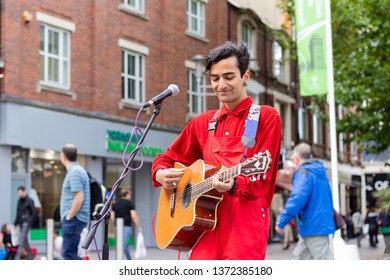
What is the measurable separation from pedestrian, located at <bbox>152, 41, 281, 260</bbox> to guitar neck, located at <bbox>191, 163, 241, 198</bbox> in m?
0.03

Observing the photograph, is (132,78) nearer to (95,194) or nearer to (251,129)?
(95,194)

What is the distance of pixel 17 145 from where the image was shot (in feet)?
62.5

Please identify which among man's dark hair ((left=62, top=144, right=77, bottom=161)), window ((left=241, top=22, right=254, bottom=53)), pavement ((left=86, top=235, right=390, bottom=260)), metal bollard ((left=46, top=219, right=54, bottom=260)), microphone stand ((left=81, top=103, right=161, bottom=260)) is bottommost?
pavement ((left=86, top=235, right=390, bottom=260))

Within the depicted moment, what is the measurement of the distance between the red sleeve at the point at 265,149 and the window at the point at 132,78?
18.1 metres

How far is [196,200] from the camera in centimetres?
436

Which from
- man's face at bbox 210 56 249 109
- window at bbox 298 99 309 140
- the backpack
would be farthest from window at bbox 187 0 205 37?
man's face at bbox 210 56 249 109

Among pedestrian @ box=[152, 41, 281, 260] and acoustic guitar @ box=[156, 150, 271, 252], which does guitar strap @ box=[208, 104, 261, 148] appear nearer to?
pedestrian @ box=[152, 41, 281, 260]

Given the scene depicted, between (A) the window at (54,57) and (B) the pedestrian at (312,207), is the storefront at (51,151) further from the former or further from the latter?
(B) the pedestrian at (312,207)

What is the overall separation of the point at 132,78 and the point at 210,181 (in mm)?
18654

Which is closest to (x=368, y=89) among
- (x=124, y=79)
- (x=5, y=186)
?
(x=124, y=79)

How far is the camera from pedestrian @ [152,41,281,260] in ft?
14.0

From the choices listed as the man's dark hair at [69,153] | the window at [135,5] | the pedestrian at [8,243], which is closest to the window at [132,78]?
the window at [135,5]
